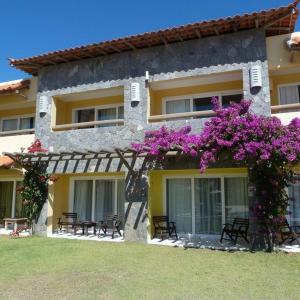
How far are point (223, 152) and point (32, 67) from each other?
12263 mm

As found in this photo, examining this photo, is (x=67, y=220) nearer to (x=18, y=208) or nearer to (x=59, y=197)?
(x=59, y=197)

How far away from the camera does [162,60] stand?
684 inches

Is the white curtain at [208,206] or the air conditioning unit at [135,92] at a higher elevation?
the air conditioning unit at [135,92]

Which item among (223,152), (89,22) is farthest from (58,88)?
(223,152)

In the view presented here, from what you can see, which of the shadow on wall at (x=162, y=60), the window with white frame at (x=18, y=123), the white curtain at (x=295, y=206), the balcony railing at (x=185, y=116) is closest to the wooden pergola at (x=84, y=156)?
the balcony railing at (x=185, y=116)

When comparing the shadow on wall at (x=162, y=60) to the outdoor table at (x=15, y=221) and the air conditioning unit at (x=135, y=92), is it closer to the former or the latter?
the air conditioning unit at (x=135, y=92)

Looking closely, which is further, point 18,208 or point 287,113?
point 18,208

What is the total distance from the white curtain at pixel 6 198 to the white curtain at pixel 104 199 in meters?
6.59

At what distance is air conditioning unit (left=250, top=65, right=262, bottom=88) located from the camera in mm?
15398

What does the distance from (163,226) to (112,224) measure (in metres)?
2.84

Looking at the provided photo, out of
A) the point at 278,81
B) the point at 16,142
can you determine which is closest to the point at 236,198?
the point at 278,81

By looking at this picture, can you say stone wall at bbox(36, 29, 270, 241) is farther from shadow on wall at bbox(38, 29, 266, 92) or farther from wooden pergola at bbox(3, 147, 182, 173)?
wooden pergola at bbox(3, 147, 182, 173)

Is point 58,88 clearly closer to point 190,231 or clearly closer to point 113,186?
point 113,186

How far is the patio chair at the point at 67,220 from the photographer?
1896 centimetres
